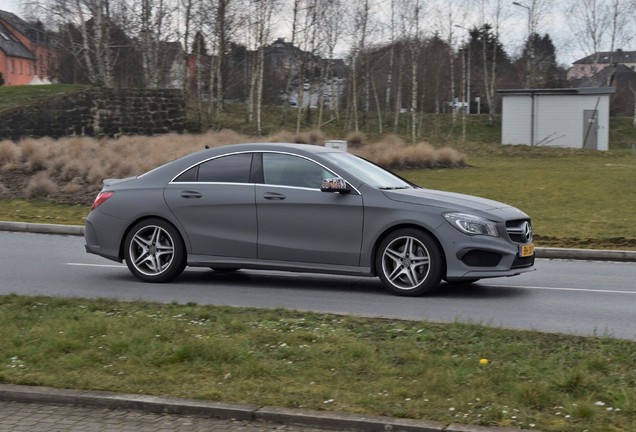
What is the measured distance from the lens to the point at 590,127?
153ft

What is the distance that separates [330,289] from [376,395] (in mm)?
4865

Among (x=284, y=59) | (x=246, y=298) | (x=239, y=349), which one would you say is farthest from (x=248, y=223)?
(x=284, y=59)

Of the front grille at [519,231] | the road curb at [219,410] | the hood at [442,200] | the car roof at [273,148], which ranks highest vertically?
the car roof at [273,148]

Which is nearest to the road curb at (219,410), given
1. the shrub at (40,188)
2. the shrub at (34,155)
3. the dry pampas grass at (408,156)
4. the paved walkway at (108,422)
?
the paved walkway at (108,422)

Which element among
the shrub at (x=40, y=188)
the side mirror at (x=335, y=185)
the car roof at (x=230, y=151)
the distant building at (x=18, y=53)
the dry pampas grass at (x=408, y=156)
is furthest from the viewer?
the distant building at (x=18, y=53)

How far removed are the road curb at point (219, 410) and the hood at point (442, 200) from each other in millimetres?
4730

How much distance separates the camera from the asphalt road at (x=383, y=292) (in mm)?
8945

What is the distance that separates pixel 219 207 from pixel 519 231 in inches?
132

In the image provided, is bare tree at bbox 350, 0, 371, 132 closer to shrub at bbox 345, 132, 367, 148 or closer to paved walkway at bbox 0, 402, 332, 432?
shrub at bbox 345, 132, 367, 148

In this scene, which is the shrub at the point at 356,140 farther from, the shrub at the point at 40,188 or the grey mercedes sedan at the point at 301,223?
the grey mercedes sedan at the point at 301,223

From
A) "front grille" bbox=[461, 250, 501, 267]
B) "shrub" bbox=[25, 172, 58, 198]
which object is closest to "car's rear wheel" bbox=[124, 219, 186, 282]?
"front grille" bbox=[461, 250, 501, 267]

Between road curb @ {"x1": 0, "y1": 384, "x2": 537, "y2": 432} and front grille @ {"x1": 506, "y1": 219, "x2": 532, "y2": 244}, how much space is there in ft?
16.3

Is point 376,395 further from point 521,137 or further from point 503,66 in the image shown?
point 503,66

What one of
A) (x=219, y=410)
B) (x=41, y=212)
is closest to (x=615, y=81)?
(x=41, y=212)
